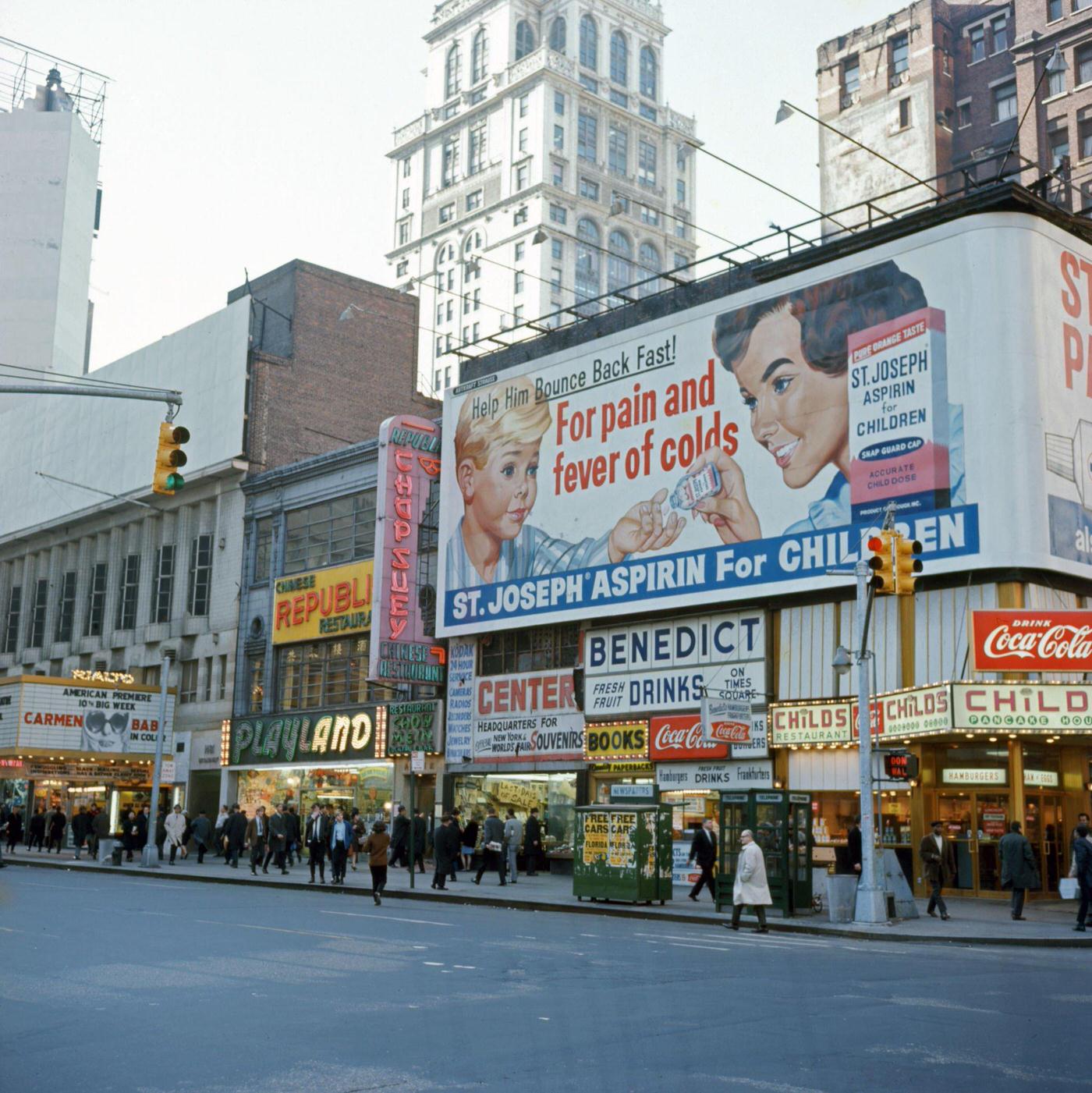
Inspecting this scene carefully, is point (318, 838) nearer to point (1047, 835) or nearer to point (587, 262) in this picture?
point (1047, 835)

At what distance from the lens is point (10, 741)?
2076 inches

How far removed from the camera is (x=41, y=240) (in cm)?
8656

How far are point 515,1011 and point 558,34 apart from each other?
139 meters

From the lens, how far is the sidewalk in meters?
21.6

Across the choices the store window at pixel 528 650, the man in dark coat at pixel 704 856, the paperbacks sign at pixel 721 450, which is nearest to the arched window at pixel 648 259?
the paperbacks sign at pixel 721 450

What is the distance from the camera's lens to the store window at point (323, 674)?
47062 millimetres

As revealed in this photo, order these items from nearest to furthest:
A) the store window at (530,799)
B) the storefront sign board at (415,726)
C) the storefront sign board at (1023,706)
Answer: the storefront sign board at (1023,706) → the store window at (530,799) → the storefront sign board at (415,726)

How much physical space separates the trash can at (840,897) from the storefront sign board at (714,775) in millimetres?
10045

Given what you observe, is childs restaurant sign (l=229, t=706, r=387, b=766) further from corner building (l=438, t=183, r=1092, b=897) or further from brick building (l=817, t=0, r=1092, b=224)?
brick building (l=817, t=0, r=1092, b=224)

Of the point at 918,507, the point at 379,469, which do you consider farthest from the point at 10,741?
the point at 918,507

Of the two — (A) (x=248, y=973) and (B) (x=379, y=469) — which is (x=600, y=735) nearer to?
(B) (x=379, y=469)

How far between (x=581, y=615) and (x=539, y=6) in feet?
387

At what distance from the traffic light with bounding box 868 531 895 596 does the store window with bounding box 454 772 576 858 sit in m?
18.7

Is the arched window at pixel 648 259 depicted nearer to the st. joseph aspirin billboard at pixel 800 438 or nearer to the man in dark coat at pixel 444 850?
the st. joseph aspirin billboard at pixel 800 438
